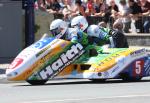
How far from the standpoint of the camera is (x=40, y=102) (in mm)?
12922

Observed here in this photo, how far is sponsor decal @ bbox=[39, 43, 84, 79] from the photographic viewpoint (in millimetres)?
16891

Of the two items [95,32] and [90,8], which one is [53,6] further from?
[95,32]

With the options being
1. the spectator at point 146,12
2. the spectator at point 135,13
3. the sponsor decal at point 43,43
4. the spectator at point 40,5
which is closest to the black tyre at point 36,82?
the sponsor decal at point 43,43

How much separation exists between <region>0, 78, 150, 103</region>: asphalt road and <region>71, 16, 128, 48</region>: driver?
0.99m

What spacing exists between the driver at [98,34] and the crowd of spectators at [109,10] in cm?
708

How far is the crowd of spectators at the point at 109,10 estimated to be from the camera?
86.1 ft

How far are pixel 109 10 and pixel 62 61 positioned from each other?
10.7m

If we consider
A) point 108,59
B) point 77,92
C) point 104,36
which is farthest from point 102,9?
point 77,92

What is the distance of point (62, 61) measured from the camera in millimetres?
17047

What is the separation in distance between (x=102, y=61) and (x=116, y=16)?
382 inches

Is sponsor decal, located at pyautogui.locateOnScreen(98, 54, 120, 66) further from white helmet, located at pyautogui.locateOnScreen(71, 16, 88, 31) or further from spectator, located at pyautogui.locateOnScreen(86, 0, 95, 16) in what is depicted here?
spectator, located at pyautogui.locateOnScreen(86, 0, 95, 16)

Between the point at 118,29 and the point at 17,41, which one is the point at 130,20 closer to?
Result: the point at 17,41

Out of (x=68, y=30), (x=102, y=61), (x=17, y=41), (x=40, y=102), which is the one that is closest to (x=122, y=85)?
(x=102, y=61)

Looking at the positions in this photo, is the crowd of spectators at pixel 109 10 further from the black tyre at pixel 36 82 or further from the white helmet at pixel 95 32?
the black tyre at pixel 36 82
